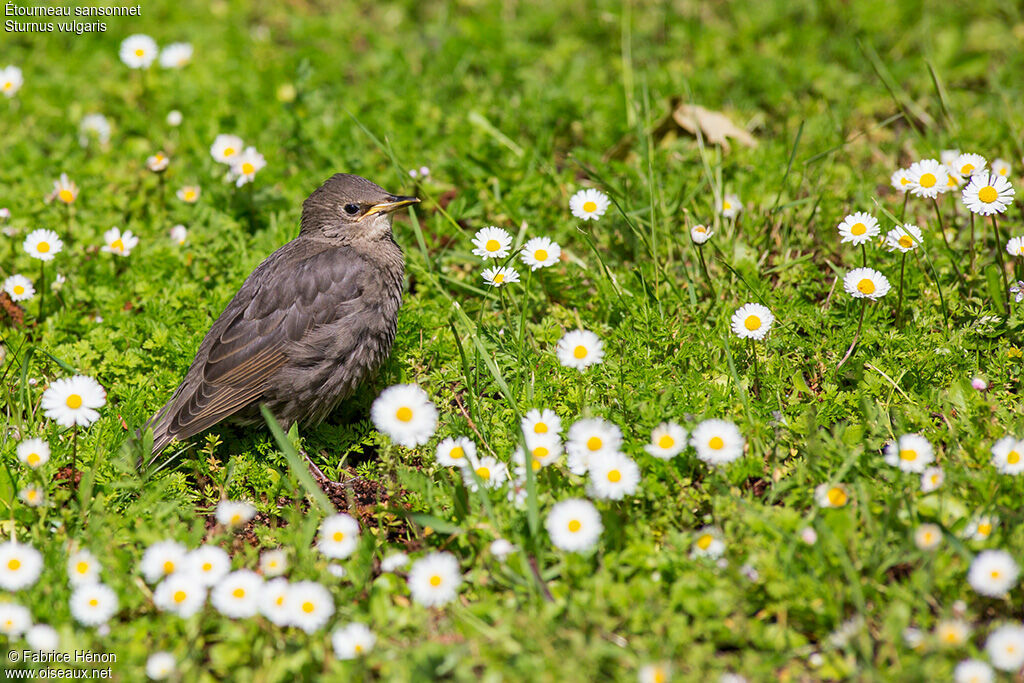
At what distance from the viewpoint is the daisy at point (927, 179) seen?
459 centimetres

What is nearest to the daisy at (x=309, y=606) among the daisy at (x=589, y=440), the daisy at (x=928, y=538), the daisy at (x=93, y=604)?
the daisy at (x=93, y=604)

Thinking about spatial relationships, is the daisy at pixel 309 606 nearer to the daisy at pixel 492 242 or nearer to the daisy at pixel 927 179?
the daisy at pixel 492 242

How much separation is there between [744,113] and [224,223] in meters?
3.83

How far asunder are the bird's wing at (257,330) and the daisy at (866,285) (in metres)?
2.53

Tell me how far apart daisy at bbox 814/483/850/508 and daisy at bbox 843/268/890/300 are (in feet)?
3.56

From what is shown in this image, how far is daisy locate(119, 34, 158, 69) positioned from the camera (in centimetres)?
684

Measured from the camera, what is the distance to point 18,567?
11.4ft

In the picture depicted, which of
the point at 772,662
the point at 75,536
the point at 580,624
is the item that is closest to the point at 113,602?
the point at 75,536

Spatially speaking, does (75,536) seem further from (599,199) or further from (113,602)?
(599,199)

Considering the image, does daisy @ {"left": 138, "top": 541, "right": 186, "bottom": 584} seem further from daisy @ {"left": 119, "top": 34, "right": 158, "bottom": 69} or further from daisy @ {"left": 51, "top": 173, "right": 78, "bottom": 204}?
daisy @ {"left": 119, "top": 34, "right": 158, "bottom": 69}

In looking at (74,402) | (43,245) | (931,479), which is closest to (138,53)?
(43,245)

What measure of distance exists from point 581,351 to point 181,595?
1950 millimetres

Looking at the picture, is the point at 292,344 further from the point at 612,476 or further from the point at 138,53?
the point at 138,53

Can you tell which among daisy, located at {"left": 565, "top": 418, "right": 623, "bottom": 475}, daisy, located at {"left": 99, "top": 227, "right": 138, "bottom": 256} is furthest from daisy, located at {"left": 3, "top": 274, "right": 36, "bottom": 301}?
daisy, located at {"left": 565, "top": 418, "right": 623, "bottom": 475}
